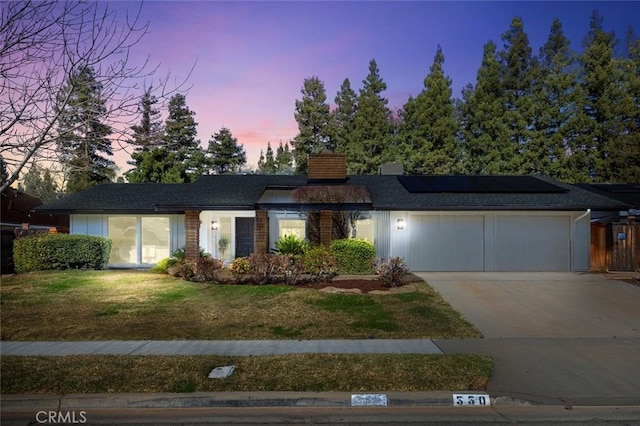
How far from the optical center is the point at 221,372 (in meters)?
5.85

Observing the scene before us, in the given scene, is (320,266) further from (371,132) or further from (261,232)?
(371,132)

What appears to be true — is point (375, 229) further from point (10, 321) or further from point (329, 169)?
point (10, 321)

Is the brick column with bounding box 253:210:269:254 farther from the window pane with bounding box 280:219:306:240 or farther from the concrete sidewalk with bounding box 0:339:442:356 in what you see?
the concrete sidewalk with bounding box 0:339:442:356

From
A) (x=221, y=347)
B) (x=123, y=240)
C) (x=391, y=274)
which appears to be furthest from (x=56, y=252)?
(x=391, y=274)

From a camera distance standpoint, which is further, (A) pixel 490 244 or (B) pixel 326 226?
(B) pixel 326 226

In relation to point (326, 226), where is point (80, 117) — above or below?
above

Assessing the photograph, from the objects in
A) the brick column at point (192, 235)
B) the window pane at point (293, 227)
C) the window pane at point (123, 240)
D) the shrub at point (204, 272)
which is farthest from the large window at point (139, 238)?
the window pane at point (293, 227)

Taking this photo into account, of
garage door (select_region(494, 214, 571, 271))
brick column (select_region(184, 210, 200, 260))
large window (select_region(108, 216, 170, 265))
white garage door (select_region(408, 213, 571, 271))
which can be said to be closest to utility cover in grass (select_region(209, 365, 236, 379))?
brick column (select_region(184, 210, 200, 260))

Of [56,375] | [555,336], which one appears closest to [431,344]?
[555,336]

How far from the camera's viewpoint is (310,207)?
1586 cm

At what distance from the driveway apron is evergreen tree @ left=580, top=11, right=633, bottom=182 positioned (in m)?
19.7

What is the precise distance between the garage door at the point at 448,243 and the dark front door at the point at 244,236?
20.6 ft

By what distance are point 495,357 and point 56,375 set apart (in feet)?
20.5

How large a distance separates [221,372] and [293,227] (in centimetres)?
1087
